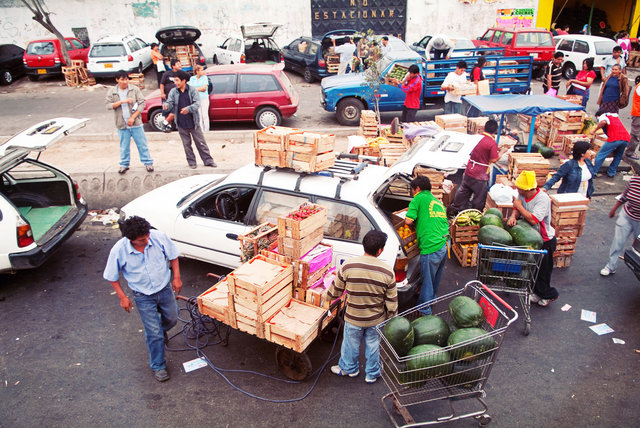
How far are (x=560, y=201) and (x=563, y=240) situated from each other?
1.98 feet

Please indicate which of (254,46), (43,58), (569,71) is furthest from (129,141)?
(569,71)

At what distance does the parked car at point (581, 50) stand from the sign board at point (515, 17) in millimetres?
3060

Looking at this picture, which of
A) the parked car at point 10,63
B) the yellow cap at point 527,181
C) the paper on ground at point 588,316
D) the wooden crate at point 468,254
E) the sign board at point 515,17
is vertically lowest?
the paper on ground at point 588,316

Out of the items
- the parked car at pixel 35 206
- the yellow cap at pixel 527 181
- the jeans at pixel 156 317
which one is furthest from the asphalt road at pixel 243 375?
the yellow cap at pixel 527 181

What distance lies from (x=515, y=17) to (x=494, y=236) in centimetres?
2068

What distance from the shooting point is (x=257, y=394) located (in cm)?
436

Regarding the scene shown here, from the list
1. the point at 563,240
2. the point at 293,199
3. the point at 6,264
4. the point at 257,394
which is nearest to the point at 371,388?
the point at 257,394

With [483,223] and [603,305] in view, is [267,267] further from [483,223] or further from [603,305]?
[603,305]

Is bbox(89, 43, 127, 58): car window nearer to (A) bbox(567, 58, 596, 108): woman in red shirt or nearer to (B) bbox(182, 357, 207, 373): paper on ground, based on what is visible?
(A) bbox(567, 58, 596, 108): woman in red shirt

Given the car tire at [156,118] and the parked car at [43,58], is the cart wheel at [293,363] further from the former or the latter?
the parked car at [43,58]

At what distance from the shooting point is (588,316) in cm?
538

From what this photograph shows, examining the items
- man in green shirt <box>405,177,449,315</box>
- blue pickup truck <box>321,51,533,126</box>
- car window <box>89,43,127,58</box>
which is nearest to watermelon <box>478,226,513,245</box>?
man in green shirt <box>405,177,449,315</box>

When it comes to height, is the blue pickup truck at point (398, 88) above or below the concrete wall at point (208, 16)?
below

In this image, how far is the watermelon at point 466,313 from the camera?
394 cm
